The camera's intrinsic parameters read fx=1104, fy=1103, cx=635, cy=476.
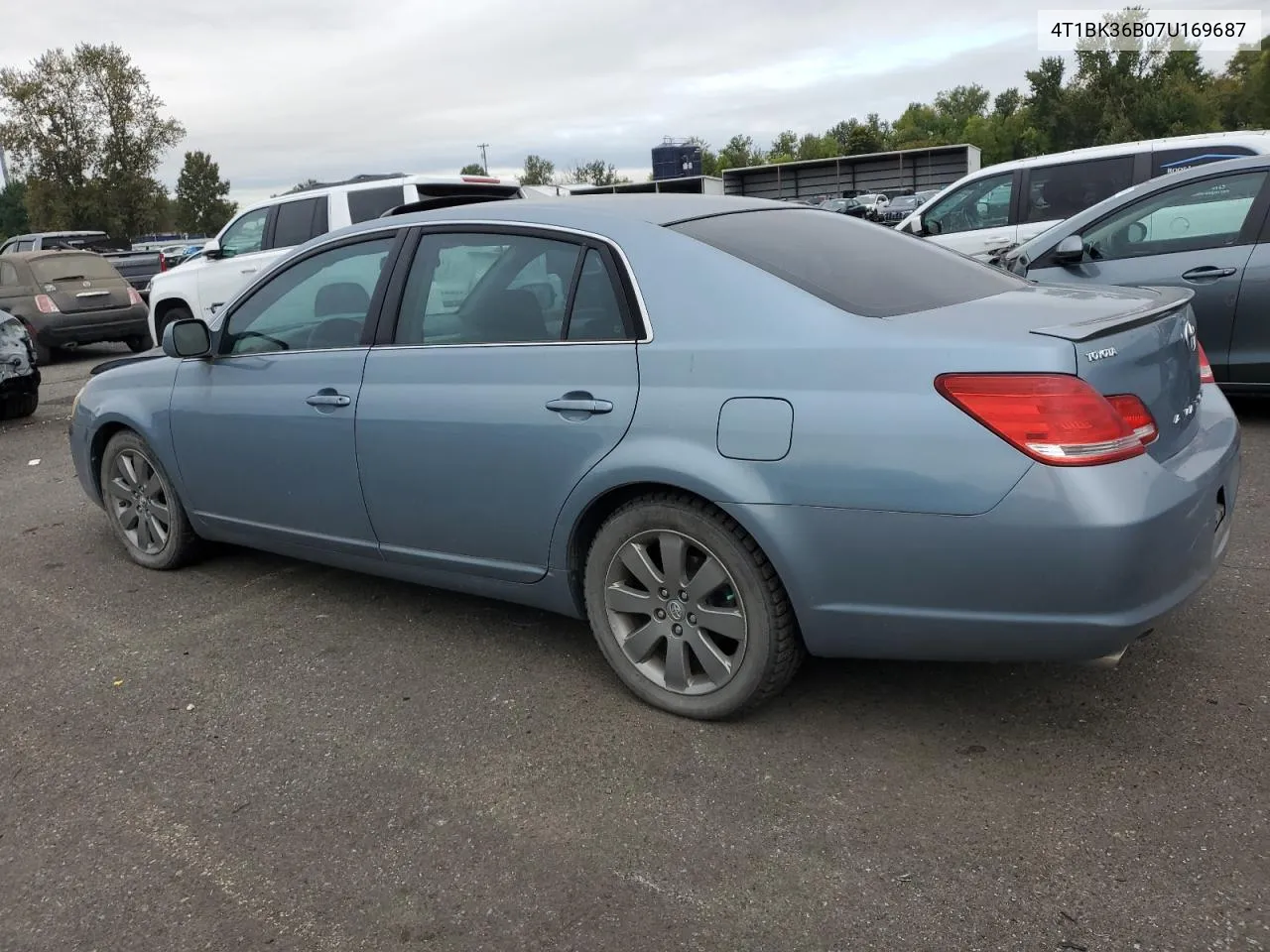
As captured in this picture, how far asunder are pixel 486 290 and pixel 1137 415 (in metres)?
2.08

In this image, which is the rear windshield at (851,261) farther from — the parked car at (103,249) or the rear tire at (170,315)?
the parked car at (103,249)

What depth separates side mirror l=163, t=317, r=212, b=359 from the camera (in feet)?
14.8

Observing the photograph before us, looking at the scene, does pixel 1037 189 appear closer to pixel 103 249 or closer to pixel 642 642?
pixel 642 642

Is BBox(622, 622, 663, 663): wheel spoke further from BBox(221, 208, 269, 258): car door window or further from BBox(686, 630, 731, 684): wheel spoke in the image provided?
BBox(221, 208, 269, 258): car door window

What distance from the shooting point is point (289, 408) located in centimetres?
→ 418

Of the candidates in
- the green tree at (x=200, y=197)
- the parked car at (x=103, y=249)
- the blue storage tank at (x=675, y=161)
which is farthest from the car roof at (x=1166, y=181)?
the green tree at (x=200, y=197)

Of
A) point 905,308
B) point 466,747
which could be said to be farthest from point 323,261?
point 905,308

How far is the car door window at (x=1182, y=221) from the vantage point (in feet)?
21.2

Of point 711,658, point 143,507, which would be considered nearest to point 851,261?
point 711,658

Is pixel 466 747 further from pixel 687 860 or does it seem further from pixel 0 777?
pixel 0 777

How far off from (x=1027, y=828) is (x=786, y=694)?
956 millimetres

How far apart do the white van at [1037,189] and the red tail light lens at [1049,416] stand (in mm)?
7114

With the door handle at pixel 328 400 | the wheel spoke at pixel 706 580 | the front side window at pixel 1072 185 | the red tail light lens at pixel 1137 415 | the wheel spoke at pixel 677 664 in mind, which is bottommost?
the wheel spoke at pixel 677 664

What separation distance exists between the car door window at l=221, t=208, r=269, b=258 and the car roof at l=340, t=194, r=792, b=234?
812 cm
